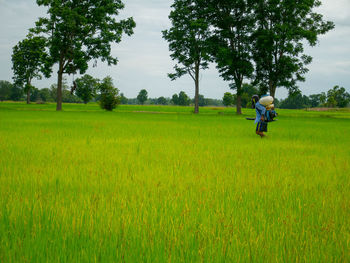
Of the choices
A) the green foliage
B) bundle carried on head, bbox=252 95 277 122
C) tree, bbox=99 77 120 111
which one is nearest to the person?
bundle carried on head, bbox=252 95 277 122

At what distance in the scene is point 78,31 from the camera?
40.0m

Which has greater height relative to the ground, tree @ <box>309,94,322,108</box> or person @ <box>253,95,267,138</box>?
tree @ <box>309,94,322,108</box>

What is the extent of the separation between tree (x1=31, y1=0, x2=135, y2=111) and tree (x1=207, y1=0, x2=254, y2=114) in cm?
1553

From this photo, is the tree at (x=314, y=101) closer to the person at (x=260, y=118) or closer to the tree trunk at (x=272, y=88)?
the tree trunk at (x=272, y=88)

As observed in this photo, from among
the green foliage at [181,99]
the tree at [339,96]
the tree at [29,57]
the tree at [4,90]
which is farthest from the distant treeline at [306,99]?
the tree at [4,90]

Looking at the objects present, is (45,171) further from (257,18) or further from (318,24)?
(318,24)

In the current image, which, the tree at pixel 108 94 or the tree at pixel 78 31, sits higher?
the tree at pixel 78 31

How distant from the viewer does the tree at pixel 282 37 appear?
117 feet

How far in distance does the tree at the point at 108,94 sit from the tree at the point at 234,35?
19.5 meters

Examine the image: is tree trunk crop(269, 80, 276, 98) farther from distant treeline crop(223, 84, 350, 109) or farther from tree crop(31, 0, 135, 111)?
distant treeline crop(223, 84, 350, 109)

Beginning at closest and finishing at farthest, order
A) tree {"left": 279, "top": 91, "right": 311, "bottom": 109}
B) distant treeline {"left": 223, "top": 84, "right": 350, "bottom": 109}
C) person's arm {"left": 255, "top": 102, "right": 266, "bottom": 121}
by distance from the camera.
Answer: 1. person's arm {"left": 255, "top": 102, "right": 266, "bottom": 121}
2. distant treeline {"left": 223, "top": 84, "right": 350, "bottom": 109}
3. tree {"left": 279, "top": 91, "right": 311, "bottom": 109}

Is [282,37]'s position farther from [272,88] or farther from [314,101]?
[314,101]

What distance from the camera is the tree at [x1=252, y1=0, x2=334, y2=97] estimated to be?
117 ft

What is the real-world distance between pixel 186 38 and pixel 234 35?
7499 mm
